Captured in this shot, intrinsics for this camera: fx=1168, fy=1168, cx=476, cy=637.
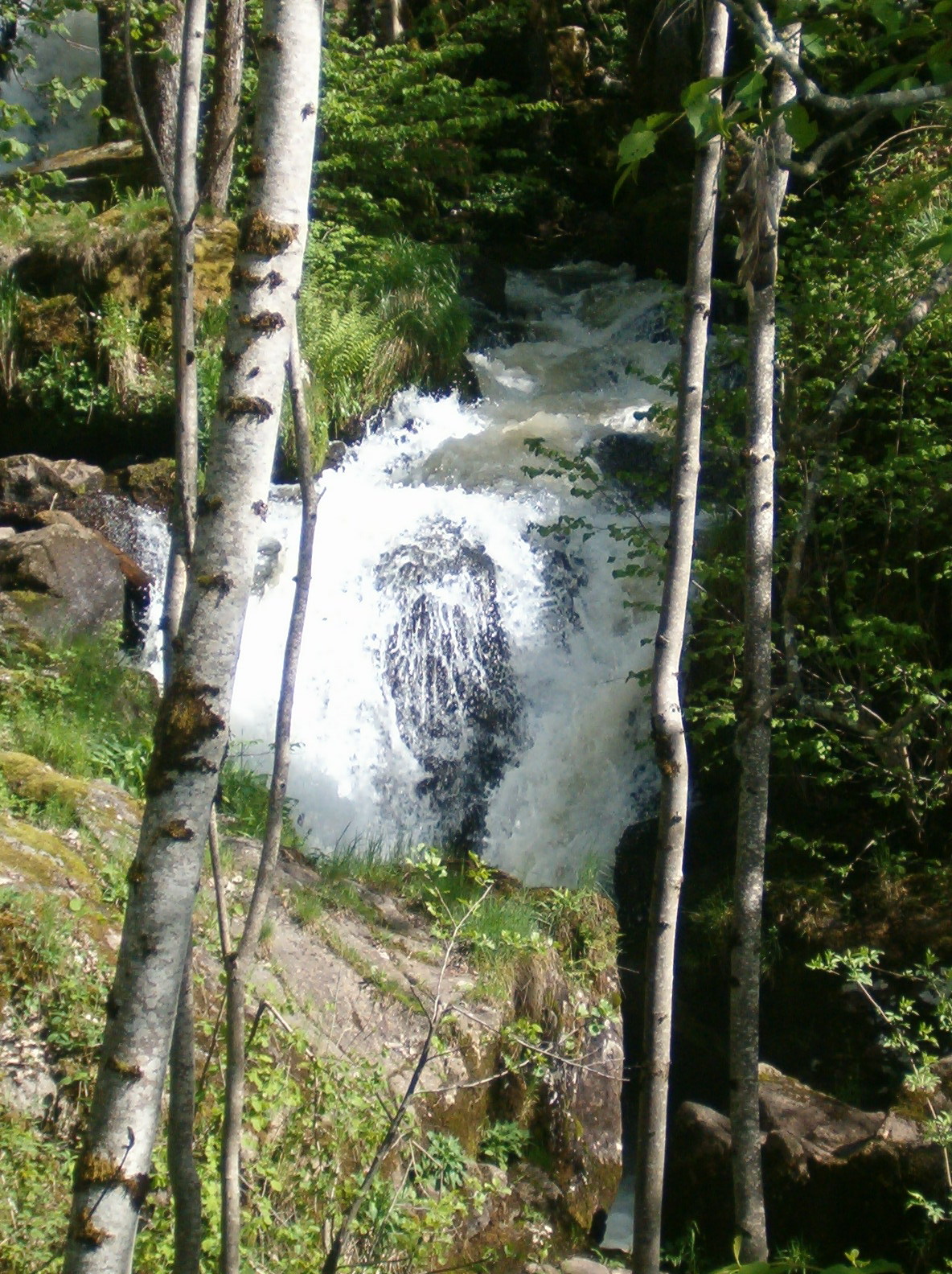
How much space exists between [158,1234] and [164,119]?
9865 mm

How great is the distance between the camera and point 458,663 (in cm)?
820

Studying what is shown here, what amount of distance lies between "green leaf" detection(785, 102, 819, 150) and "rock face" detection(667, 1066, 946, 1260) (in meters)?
4.32

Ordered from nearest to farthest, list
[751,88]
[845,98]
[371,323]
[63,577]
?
1. [751,88]
2. [845,98]
3. [63,577]
4. [371,323]

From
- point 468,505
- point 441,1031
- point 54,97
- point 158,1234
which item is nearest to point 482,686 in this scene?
point 468,505

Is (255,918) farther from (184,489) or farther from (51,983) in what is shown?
(51,983)

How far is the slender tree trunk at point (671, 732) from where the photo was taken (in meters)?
3.13

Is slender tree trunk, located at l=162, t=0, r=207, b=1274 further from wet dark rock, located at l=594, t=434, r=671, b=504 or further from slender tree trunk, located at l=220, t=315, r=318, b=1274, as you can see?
wet dark rock, located at l=594, t=434, r=671, b=504

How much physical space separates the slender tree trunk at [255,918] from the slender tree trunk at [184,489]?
8cm

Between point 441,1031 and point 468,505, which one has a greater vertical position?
point 468,505

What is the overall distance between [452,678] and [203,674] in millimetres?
6238

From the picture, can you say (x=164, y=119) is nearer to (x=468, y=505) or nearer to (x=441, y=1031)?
(x=468, y=505)

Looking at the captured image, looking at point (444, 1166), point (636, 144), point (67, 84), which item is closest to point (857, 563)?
point (444, 1166)

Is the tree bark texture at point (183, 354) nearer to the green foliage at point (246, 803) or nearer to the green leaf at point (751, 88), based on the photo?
the green leaf at point (751, 88)

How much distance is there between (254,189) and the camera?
197cm
